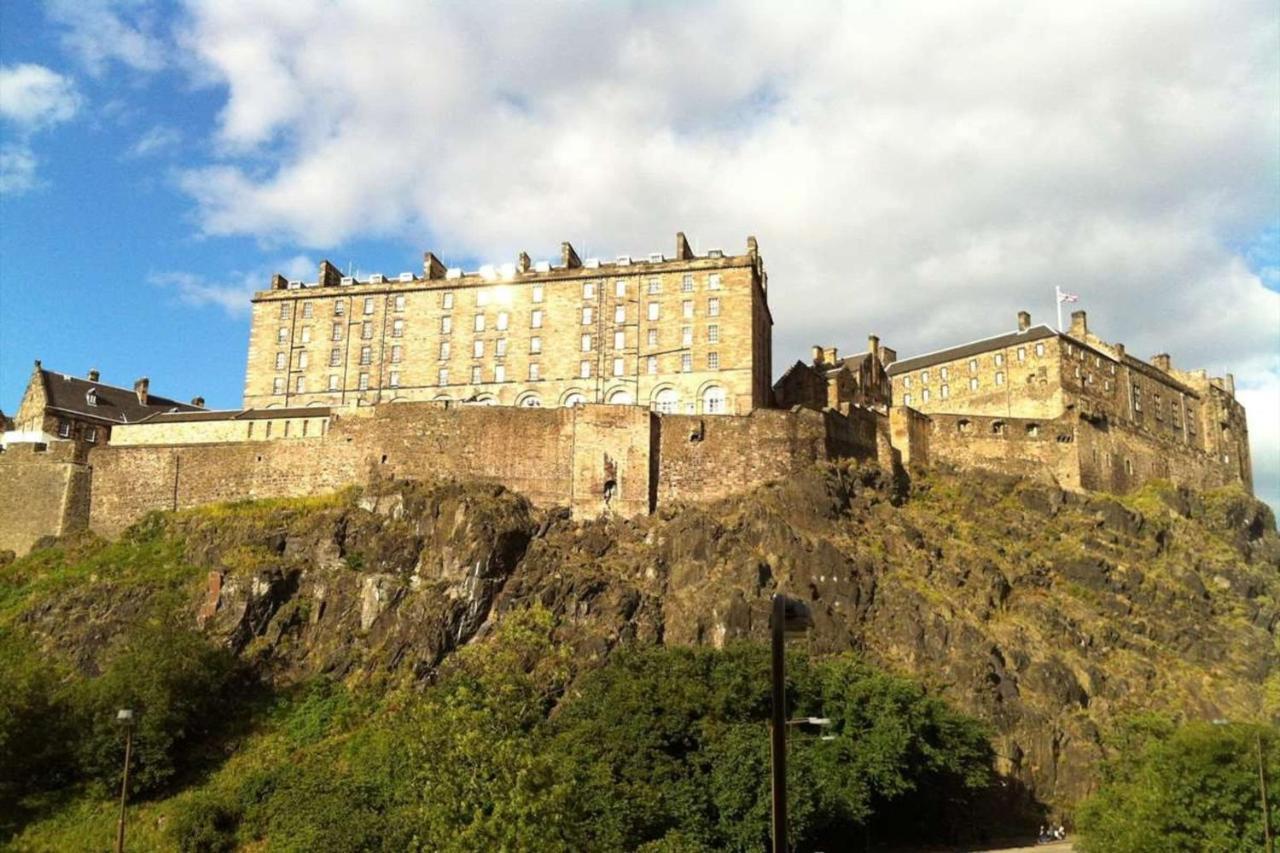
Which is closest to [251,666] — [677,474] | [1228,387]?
[677,474]

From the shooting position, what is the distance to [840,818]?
45.3 metres

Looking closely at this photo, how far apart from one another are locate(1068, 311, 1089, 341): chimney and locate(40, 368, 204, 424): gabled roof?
6755 cm

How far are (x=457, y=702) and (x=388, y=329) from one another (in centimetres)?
3633

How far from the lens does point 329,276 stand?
80562mm

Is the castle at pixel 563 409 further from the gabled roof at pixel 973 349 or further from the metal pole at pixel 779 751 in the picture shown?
the metal pole at pixel 779 751

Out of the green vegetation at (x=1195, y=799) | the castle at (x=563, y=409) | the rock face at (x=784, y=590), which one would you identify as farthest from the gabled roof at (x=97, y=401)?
the green vegetation at (x=1195, y=799)

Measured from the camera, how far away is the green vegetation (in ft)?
130

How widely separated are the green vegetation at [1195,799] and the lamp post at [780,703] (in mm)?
31118

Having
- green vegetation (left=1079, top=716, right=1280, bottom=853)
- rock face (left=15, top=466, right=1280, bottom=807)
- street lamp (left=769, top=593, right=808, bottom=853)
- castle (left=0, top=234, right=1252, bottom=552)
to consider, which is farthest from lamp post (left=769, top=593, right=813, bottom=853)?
castle (left=0, top=234, right=1252, bottom=552)

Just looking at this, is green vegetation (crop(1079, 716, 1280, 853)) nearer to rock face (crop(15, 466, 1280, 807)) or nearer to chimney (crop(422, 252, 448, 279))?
rock face (crop(15, 466, 1280, 807))

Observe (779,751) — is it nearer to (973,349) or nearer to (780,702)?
(780,702)

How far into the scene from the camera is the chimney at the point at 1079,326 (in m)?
90.1

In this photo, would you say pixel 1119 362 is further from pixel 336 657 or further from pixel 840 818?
pixel 336 657

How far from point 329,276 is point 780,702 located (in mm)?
71600
